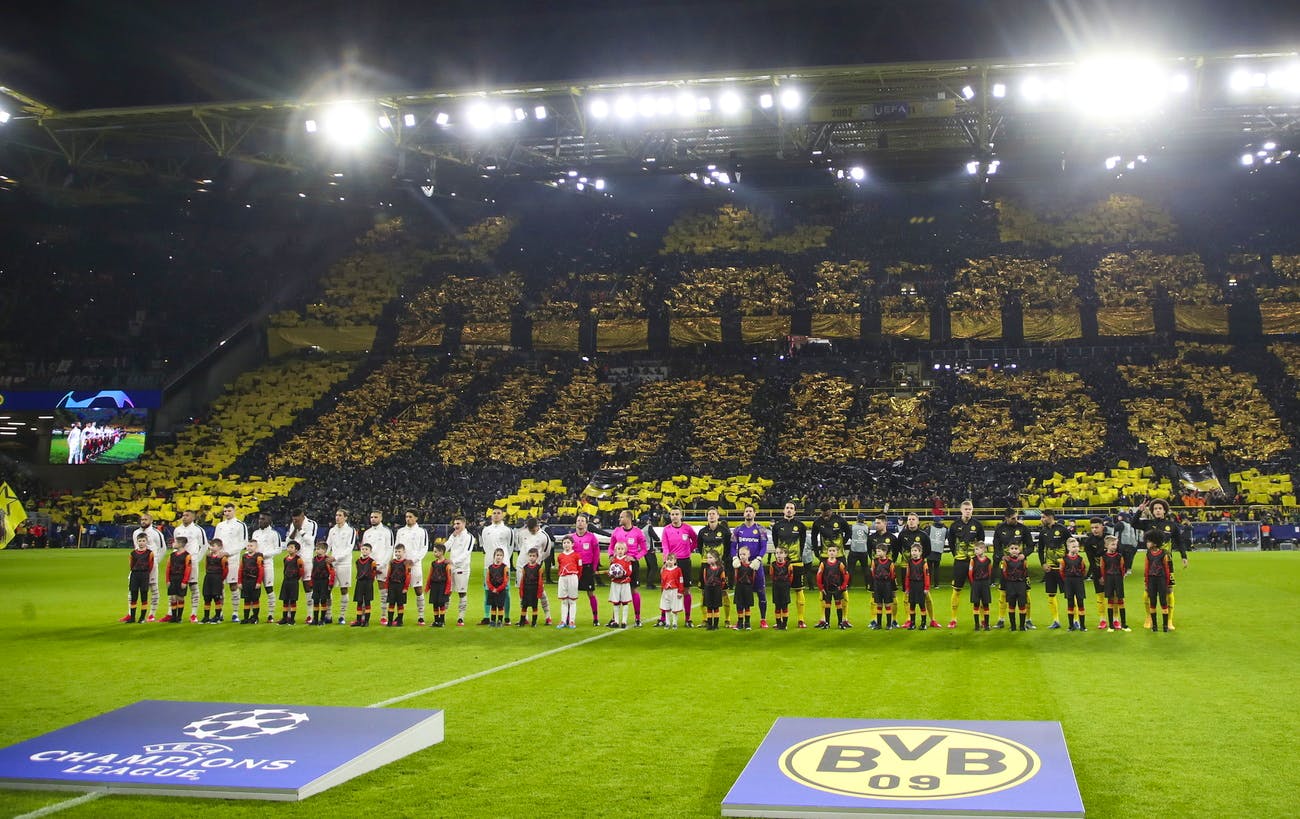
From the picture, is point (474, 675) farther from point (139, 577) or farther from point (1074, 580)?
point (1074, 580)

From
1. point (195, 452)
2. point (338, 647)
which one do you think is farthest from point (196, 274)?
point (338, 647)

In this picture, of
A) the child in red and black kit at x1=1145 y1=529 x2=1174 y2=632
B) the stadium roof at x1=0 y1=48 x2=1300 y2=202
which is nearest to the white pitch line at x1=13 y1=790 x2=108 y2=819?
the child in red and black kit at x1=1145 y1=529 x2=1174 y2=632

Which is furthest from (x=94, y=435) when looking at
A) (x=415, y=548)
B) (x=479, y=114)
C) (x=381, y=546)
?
(x=415, y=548)

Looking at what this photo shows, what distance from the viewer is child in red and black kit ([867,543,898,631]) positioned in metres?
16.4

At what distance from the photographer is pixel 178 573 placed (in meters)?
18.1

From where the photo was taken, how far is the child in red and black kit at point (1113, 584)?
15852 mm

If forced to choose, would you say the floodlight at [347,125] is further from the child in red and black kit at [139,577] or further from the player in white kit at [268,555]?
the child in red and black kit at [139,577]

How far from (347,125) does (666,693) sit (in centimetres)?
2035

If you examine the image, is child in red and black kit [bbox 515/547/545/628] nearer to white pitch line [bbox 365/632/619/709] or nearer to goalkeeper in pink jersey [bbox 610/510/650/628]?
goalkeeper in pink jersey [bbox 610/510/650/628]

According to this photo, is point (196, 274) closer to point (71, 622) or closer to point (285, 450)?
point (285, 450)

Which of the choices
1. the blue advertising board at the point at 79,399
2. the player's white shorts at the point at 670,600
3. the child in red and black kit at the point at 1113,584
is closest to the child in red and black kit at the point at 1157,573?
the child in red and black kit at the point at 1113,584

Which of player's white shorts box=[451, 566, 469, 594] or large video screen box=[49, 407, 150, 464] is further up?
large video screen box=[49, 407, 150, 464]

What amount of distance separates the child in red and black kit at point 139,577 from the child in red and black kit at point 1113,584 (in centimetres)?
1478

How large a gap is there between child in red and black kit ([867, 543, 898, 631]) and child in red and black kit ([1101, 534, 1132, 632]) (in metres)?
3.05
